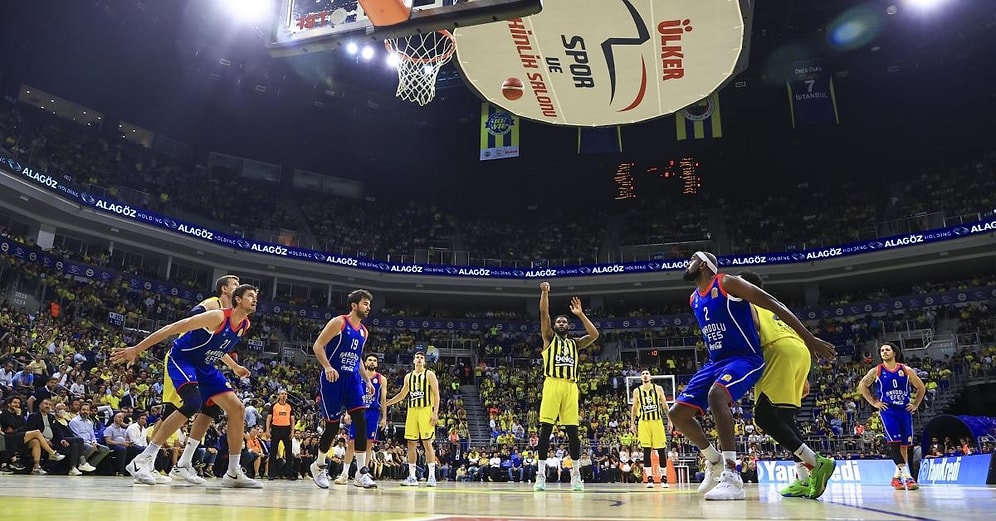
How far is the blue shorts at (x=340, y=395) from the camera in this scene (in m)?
7.63

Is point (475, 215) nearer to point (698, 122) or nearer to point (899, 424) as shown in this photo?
point (698, 122)

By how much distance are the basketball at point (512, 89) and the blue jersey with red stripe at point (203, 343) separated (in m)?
5.27

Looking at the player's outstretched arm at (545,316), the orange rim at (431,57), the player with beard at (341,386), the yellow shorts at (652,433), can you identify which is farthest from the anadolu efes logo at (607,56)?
the yellow shorts at (652,433)

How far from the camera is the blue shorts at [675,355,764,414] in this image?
17.8 feet

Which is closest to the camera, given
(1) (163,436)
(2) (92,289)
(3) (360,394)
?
(1) (163,436)

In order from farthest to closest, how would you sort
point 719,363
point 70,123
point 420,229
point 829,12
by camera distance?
point 420,229 < point 70,123 < point 829,12 < point 719,363

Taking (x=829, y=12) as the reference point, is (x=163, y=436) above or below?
below

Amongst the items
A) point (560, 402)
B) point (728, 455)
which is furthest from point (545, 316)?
point (728, 455)

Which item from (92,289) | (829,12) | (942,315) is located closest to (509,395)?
(92,289)

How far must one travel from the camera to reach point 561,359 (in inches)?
379

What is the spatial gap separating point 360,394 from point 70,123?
28.2 m

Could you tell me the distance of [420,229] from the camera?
121 feet

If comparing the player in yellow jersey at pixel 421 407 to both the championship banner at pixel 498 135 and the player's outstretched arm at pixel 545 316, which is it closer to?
the player's outstretched arm at pixel 545 316

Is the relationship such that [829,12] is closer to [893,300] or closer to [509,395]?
[893,300]
